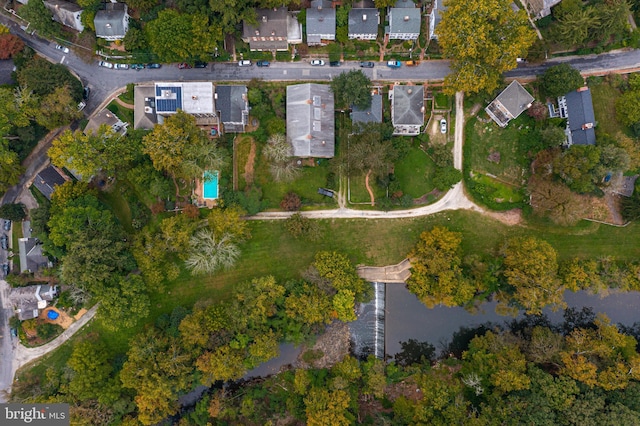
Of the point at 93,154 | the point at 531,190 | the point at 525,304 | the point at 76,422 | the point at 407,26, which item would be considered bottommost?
the point at 76,422

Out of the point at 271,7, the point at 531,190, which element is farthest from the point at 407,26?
the point at 531,190

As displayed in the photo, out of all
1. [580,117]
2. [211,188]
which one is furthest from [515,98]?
[211,188]

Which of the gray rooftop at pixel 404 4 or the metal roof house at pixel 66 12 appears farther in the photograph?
the metal roof house at pixel 66 12

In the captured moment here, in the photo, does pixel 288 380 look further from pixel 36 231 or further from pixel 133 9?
pixel 133 9

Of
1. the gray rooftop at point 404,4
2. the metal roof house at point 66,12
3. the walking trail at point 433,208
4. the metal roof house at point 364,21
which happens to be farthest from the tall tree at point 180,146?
the gray rooftop at point 404,4

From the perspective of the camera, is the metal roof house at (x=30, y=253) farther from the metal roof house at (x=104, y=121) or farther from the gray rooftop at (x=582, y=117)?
the gray rooftop at (x=582, y=117)

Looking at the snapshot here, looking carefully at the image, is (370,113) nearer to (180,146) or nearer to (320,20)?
(320,20)
